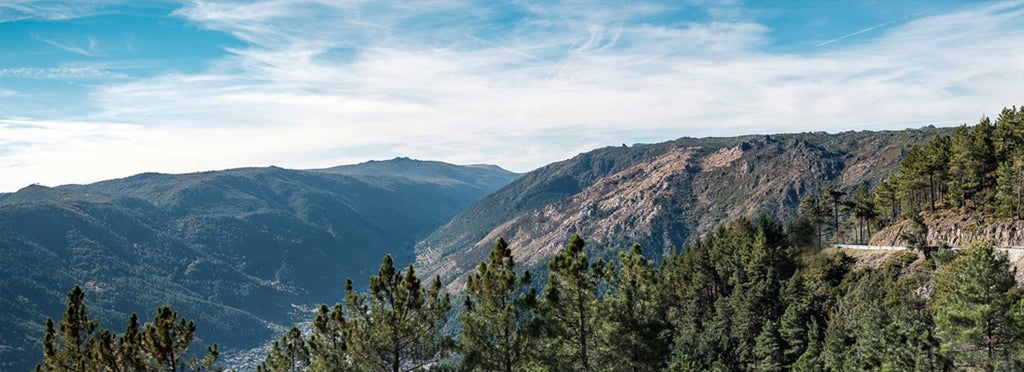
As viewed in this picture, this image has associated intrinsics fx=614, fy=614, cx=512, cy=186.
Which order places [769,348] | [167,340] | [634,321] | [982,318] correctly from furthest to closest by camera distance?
1. [769,348]
2. [982,318]
3. [634,321]
4. [167,340]

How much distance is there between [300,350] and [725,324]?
60340 millimetres

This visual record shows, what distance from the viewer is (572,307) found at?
116 feet

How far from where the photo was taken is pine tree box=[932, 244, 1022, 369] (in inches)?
1705

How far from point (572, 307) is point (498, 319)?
5.13m

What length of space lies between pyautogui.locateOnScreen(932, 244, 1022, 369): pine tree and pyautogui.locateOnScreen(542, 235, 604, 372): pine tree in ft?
92.2

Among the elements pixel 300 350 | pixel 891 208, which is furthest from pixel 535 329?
pixel 891 208

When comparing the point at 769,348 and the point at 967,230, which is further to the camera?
the point at 769,348

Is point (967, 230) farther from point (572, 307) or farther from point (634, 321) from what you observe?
point (572, 307)

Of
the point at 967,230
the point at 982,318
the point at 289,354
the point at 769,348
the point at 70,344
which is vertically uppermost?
the point at 70,344

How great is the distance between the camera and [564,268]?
34781mm

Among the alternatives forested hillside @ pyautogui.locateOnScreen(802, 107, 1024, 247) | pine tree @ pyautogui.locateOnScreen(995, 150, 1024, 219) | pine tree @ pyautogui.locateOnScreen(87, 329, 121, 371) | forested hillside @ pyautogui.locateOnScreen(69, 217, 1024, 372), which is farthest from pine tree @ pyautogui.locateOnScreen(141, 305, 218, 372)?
pine tree @ pyautogui.locateOnScreen(995, 150, 1024, 219)

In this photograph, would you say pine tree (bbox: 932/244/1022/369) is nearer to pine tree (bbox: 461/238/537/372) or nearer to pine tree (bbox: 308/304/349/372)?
pine tree (bbox: 461/238/537/372)

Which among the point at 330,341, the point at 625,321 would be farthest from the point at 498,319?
the point at 330,341

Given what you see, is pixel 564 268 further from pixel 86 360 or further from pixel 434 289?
pixel 86 360
